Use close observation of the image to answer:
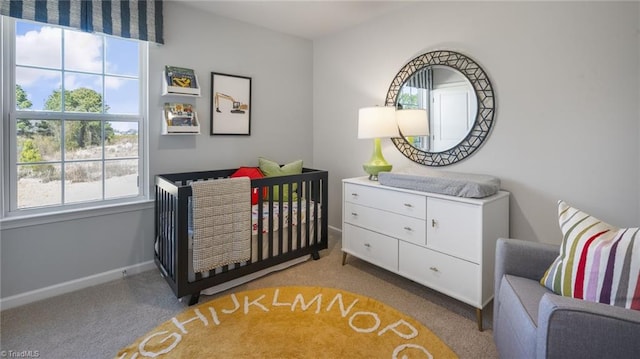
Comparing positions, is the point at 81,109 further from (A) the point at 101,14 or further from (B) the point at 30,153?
(A) the point at 101,14

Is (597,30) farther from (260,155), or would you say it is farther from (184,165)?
(184,165)

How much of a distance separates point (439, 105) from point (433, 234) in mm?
1102

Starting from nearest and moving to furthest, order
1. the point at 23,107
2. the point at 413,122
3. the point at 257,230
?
the point at 23,107, the point at 257,230, the point at 413,122

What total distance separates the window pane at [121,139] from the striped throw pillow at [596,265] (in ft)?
9.72

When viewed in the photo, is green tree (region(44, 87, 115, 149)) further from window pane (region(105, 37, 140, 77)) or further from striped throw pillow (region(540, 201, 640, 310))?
striped throw pillow (region(540, 201, 640, 310))

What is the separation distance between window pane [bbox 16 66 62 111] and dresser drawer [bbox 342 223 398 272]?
242cm

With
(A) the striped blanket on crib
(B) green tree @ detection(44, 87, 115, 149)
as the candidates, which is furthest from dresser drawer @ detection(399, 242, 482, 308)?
(B) green tree @ detection(44, 87, 115, 149)

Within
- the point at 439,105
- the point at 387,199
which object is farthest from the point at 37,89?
the point at 439,105

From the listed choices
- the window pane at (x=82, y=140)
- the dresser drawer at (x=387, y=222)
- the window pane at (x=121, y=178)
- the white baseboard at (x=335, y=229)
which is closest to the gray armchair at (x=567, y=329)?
the dresser drawer at (x=387, y=222)

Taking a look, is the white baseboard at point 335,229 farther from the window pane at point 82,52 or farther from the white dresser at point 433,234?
the window pane at point 82,52

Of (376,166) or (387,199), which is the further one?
(376,166)

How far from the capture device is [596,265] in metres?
1.21

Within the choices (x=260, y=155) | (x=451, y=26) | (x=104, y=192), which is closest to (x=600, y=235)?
(x=451, y=26)

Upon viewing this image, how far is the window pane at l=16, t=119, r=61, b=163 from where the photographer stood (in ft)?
7.07
